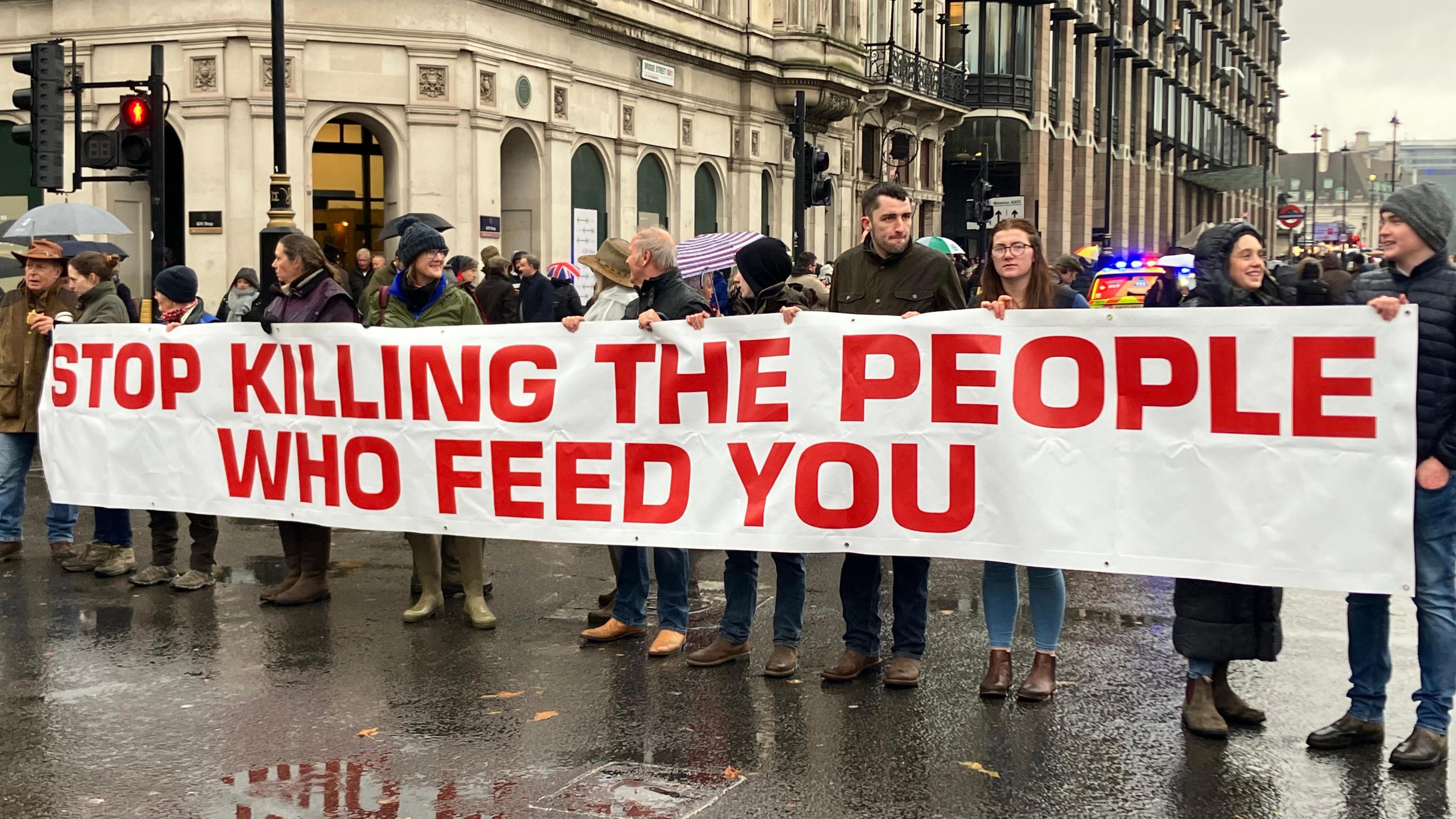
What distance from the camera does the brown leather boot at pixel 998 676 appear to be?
672cm

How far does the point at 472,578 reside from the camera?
825 cm

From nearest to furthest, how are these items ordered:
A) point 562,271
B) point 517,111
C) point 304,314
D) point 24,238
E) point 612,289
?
point 612,289, point 304,314, point 24,238, point 562,271, point 517,111

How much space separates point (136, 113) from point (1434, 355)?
1259cm

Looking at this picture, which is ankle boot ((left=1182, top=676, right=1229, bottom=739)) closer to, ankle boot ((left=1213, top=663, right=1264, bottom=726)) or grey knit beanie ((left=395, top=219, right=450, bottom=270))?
ankle boot ((left=1213, top=663, right=1264, bottom=726))

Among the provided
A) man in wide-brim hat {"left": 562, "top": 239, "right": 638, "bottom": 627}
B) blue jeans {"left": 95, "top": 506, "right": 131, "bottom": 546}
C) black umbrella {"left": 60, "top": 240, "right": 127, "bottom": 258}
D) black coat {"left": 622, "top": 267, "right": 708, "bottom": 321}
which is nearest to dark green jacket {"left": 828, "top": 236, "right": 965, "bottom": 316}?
black coat {"left": 622, "top": 267, "right": 708, "bottom": 321}

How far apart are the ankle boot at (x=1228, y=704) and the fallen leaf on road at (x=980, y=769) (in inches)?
45.6

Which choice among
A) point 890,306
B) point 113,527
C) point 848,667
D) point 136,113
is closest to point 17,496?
point 113,527

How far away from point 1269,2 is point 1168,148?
4041 centimetres

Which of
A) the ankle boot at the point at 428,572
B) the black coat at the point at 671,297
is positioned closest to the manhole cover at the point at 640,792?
the black coat at the point at 671,297

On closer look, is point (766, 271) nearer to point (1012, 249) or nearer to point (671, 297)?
point (671, 297)

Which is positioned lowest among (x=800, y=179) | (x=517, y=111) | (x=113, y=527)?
(x=113, y=527)

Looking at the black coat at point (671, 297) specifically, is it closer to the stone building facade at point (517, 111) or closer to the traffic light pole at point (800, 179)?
the traffic light pole at point (800, 179)

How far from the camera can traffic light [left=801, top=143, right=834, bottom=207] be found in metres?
23.8

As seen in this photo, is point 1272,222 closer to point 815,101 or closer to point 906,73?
point 906,73
